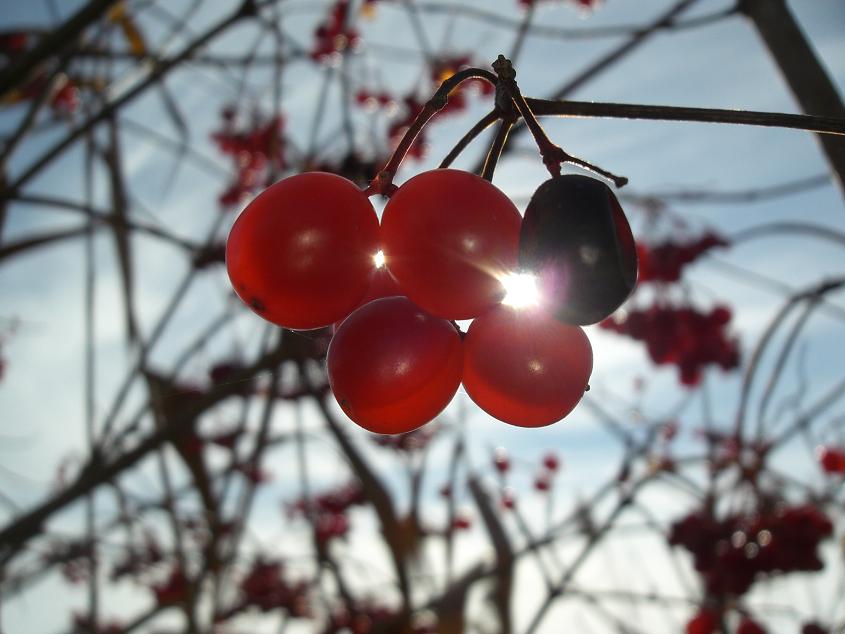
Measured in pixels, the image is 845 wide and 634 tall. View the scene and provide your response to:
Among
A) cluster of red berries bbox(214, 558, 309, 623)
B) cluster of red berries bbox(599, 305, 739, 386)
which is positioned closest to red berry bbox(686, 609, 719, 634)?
cluster of red berries bbox(599, 305, 739, 386)

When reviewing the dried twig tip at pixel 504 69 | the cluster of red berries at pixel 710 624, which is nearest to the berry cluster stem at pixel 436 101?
the dried twig tip at pixel 504 69

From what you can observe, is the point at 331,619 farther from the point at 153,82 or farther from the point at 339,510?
the point at 153,82

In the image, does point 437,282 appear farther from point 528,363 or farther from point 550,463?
point 550,463

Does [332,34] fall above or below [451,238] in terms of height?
above

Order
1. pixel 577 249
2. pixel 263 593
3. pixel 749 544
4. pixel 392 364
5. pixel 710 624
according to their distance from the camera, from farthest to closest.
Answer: pixel 263 593 < pixel 710 624 < pixel 749 544 < pixel 392 364 < pixel 577 249

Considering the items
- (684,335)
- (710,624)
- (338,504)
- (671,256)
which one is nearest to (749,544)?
(710,624)

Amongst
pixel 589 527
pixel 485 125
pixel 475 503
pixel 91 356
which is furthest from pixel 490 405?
pixel 475 503

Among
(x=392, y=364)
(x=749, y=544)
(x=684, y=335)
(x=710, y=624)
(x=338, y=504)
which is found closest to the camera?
(x=392, y=364)
